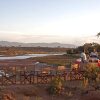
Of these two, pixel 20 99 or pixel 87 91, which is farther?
pixel 87 91

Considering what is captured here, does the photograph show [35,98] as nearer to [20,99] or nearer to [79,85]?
[20,99]

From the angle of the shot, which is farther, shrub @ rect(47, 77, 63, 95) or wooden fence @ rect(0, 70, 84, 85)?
wooden fence @ rect(0, 70, 84, 85)

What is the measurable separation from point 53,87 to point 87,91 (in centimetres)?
225

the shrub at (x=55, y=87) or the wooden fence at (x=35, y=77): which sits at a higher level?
the wooden fence at (x=35, y=77)

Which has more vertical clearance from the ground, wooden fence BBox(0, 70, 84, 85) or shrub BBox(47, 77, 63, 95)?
wooden fence BBox(0, 70, 84, 85)

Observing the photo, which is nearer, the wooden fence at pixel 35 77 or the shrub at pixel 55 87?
the shrub at pixel 55 87

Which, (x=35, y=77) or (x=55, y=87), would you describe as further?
(x=35, y=77)

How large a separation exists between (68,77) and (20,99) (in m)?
5.34

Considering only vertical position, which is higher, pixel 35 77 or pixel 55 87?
pixel 35 77

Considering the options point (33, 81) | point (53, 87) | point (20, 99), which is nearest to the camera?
point (20, 99)

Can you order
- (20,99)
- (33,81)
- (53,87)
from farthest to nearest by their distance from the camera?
(33,81), (53,87), (20,99)

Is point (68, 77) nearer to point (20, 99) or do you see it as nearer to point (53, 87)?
point (53, 87)

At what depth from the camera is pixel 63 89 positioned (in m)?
22.7

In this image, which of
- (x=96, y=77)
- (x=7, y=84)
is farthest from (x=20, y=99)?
(x=96, y=77)
